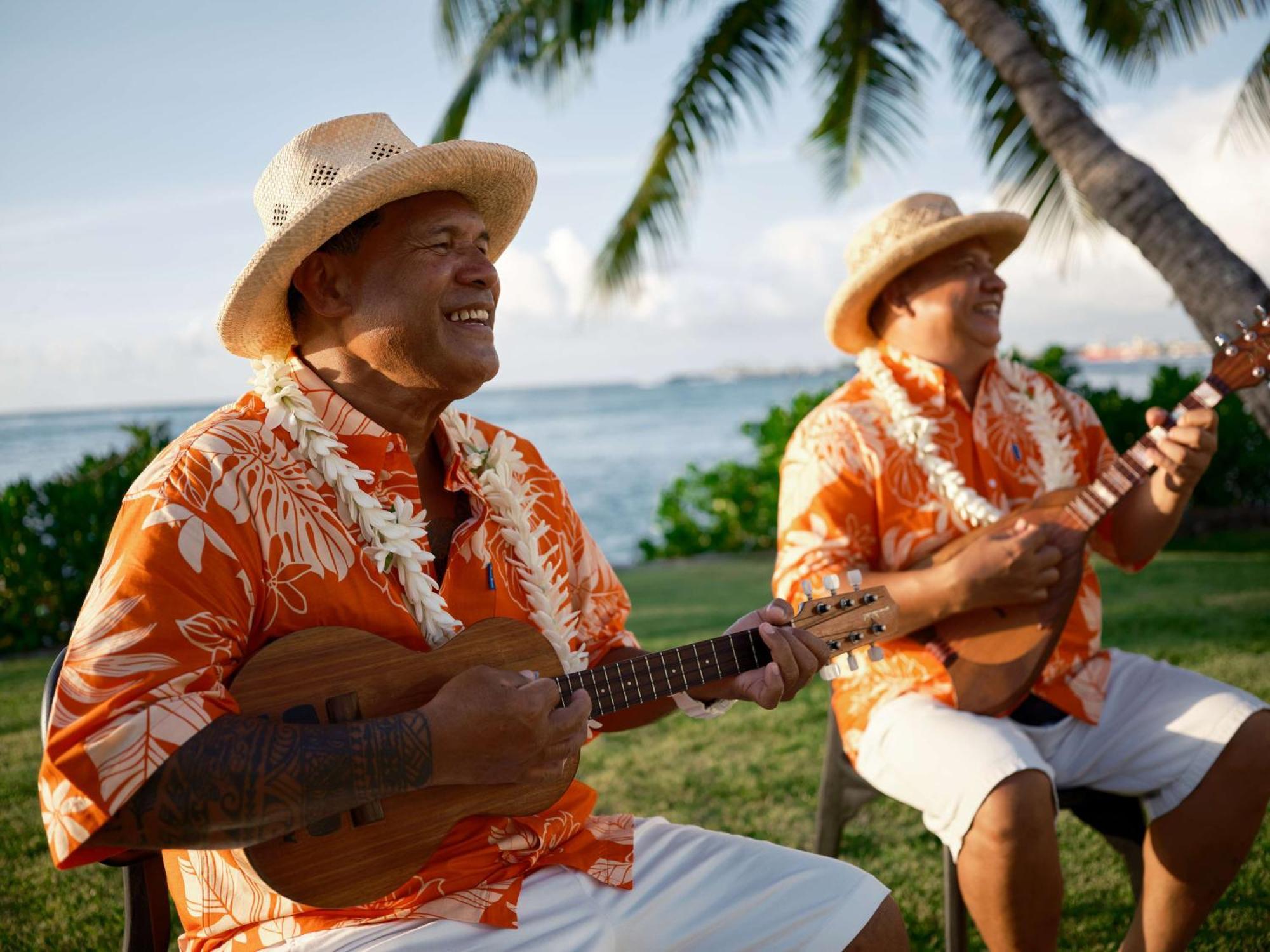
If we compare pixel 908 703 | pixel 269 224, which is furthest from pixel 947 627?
pixel 269 224

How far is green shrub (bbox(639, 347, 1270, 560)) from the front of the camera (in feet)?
29.9

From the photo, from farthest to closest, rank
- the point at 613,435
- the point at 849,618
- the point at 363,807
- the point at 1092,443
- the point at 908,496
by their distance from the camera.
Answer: the point at 613,435 < the point at 1092,443 < the point at 908,496 < the point at 849,618 < the point at 363,807

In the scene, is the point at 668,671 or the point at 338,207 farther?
the point at 668,671

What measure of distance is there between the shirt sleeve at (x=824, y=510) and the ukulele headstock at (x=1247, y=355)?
3.37 feet

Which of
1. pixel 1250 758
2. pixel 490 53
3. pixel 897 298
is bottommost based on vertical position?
pixel 1250 758

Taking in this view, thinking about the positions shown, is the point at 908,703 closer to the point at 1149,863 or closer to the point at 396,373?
the point at 1149,863

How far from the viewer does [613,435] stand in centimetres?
4816

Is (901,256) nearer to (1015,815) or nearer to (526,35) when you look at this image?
(1015,815)

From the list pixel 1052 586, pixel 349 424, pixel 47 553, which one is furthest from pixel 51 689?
pixel 47 553

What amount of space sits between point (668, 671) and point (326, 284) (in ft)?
3.54

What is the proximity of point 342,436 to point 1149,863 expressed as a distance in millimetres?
2248

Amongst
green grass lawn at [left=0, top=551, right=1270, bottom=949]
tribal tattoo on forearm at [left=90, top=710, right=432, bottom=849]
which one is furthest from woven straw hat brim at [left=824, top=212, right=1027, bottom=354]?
tribal tattoo on forearm at [left=90, top=710, right=432, bottom=849]

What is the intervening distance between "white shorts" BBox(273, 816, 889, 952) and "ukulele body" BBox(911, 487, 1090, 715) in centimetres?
83

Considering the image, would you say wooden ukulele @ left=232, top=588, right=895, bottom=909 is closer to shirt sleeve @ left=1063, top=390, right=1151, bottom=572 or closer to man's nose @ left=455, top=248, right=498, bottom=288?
man's nose @ left=455, top=248, right=498, bottom=288
